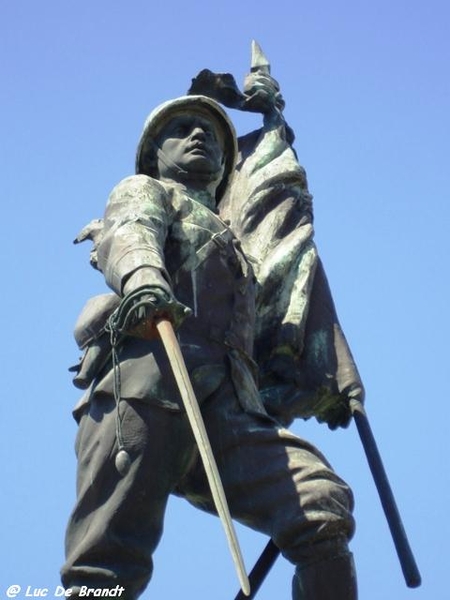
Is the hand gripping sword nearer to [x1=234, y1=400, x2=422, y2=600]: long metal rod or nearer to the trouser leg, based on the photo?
the trouser leg

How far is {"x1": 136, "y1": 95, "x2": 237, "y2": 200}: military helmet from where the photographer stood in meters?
11.7

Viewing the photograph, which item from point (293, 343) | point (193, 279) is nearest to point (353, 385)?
point (293, 343)

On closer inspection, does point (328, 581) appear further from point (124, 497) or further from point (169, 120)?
point (169, 120)

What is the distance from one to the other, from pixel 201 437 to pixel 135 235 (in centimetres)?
124

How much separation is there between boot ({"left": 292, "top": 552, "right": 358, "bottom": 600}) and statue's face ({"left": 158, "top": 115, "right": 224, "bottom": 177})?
2413 millimetres

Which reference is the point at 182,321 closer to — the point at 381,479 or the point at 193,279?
the point at 193,279

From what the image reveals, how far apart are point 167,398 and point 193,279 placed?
0.74 metres

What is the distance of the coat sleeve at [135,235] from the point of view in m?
10.4

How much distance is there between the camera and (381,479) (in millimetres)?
11102

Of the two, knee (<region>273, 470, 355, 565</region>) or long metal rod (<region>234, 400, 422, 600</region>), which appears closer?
knee (<region>273, 470, 355, 565</region>)

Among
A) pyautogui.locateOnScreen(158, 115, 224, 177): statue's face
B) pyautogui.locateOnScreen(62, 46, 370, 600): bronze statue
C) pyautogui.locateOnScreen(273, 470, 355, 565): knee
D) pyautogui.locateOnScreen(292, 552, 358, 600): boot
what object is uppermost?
pyautogui.locateOnScreen(158, 115, 224, 177): statue's face

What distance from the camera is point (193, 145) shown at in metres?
11.7

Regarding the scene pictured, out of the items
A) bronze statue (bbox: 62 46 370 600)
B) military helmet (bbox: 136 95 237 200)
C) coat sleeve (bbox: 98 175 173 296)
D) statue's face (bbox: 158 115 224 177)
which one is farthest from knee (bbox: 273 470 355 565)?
military helmet (bbox: 136 95 237 200)

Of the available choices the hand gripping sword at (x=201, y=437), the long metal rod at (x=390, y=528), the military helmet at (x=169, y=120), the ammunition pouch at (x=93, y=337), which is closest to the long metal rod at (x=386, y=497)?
the long metal rod at (x=390, y=528)
